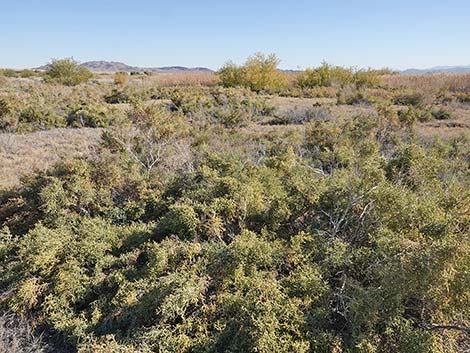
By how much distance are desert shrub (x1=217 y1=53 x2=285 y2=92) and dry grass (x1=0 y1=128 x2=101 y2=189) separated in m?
16.4

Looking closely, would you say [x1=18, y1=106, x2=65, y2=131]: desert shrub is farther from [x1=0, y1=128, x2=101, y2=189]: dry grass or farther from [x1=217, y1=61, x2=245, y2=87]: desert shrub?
[x1=217, y1=61, x2=245, y2=87]: desert shrub

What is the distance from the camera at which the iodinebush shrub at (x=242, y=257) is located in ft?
11.7

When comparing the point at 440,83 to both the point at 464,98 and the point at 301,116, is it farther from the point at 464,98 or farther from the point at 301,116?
the point at 301,116

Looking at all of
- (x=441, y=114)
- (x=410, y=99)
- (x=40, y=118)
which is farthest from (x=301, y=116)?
(x=40, y=118)

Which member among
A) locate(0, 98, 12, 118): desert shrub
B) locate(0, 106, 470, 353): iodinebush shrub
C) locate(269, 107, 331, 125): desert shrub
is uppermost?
locate(0, 98, 12, 118): desert shrub

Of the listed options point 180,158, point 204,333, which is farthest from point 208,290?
point 180,158

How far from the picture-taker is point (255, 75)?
90.0ft

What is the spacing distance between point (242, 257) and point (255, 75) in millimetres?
24462

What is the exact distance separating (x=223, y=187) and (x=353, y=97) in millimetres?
15614

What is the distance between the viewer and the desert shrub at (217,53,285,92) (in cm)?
2731

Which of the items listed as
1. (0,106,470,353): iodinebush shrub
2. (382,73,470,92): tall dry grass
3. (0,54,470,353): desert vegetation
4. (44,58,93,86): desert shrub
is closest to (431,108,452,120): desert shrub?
(0,54,470,353): desert vegetation

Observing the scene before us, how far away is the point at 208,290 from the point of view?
14.4 ft

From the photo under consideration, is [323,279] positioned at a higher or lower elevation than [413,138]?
lower

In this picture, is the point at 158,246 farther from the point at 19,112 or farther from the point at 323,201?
the point at 19,112
